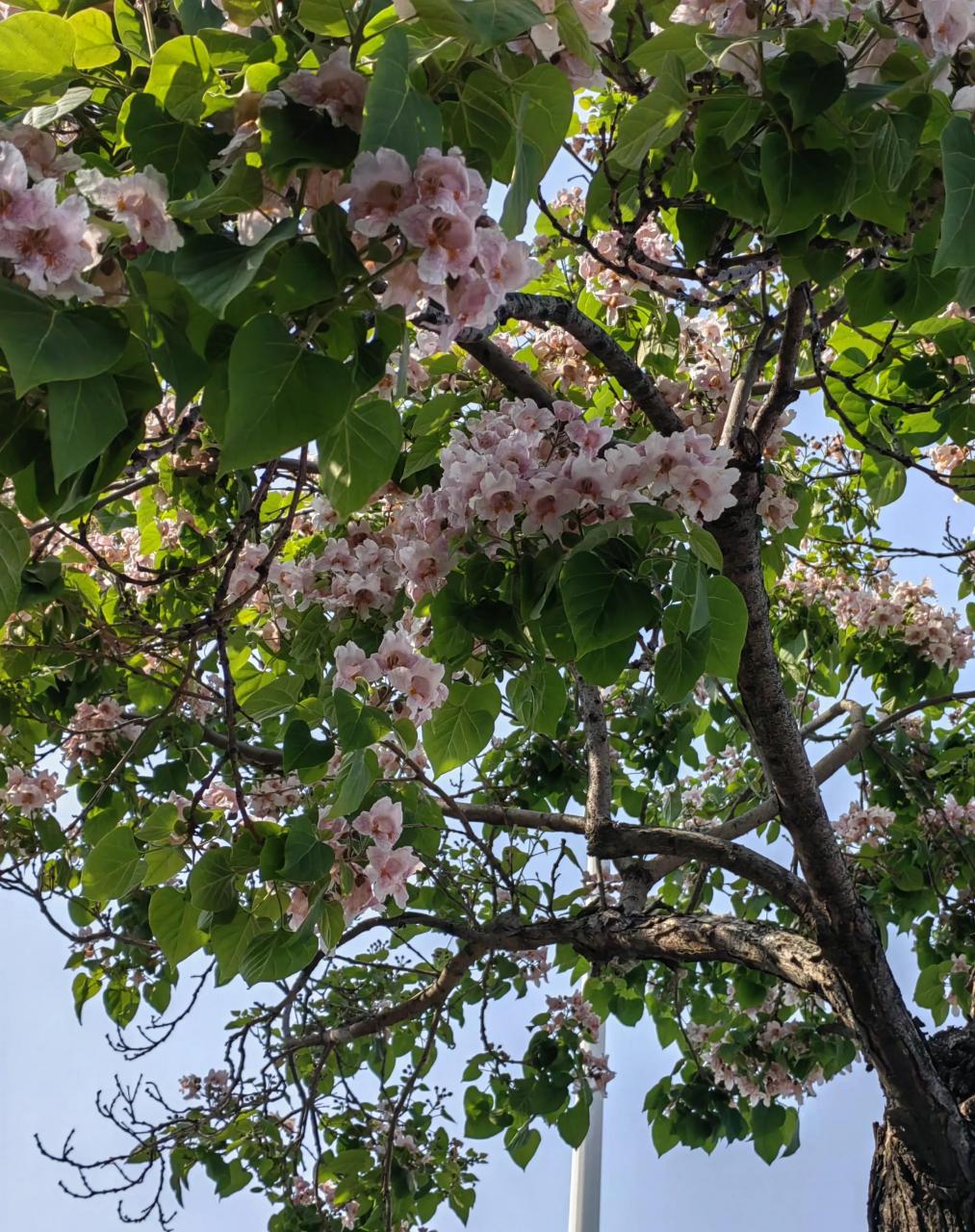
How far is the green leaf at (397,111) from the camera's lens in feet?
2.10

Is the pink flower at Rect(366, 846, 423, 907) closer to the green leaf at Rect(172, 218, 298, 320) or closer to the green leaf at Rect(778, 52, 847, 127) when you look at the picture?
the green leaf at Rect(172, 218, 298, 320)

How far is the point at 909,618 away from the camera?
9.22 feet

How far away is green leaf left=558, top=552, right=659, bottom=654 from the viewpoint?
1.03m

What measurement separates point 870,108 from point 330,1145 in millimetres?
3210

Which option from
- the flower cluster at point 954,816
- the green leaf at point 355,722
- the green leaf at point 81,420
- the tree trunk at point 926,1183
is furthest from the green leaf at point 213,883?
the flower cluster at point 954,816

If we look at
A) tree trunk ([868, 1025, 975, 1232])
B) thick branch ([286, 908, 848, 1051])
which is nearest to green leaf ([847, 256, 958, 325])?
thick branch ([286, 908, 848, 1051])

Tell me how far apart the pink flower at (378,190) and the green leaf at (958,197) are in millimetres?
382

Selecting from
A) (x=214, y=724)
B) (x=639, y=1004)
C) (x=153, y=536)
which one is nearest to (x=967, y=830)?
(x=639, y=1004)

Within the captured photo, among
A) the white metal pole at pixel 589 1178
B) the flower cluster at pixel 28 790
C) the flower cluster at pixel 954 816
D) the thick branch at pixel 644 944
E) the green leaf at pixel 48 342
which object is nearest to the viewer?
the green leaf at pixel 48 342

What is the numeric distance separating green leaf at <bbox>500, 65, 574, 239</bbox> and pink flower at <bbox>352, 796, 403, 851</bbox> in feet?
2.32

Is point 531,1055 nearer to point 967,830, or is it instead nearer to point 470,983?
point 470,983

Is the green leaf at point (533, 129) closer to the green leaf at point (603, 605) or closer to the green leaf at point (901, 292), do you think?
the green leaf at point (603, 605)

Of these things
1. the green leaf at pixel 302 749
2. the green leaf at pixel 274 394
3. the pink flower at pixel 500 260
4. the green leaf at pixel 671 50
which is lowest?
the green leaf at pixel 274 394

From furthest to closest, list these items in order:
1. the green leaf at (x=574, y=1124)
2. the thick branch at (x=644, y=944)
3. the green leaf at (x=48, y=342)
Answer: the green leaf at (x=574, y=1124), the thick branch at (x=644, y=944), the green leaf at (x=48, y=342)
